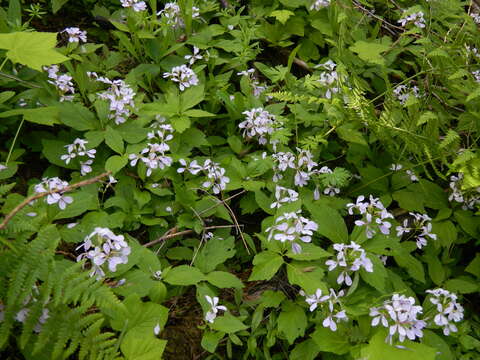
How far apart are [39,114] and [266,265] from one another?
176 centimetres

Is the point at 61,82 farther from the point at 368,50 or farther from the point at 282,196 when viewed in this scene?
the point at 368,50

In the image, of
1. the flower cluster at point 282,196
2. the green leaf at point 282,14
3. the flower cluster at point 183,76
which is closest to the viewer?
the flower cluster at point 282,196

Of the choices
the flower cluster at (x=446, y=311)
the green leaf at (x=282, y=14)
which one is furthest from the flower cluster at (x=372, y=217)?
the green leaf at (x=282, y=14)

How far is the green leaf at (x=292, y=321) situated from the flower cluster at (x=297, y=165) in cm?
88

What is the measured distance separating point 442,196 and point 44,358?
2.84 meters

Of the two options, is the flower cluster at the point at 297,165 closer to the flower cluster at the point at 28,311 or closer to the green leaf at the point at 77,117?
the green leaf at the point at 77,117

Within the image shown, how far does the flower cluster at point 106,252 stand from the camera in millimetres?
2045

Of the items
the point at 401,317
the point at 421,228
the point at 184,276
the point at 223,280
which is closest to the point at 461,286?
the point at 421,228

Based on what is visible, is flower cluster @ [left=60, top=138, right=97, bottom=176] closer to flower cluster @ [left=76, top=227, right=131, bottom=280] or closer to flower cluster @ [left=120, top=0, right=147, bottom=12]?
flower cluster @ [left=76, top=227, right=131, bottom=280]

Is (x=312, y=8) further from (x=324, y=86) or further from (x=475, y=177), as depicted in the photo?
(x=475, y=177)

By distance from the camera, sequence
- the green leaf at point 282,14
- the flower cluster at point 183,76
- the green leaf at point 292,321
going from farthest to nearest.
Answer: the green leaf at point 282,14 → the flower cluster at point 183,76 → the green leaf at point 292,321

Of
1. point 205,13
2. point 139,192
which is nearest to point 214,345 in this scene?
point 139,192

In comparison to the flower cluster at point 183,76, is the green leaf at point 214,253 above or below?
below

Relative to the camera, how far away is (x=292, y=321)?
2.36 meters
